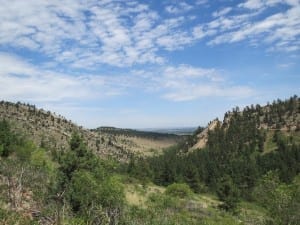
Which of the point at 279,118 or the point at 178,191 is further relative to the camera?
the point at 279,118

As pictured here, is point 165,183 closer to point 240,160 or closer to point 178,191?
point 240,160

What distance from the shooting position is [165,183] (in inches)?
4530

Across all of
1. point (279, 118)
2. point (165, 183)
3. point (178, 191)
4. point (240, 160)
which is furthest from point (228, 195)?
point (279, 118)

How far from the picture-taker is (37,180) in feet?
161

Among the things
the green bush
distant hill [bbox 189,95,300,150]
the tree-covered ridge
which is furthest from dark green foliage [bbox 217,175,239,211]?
distant hill [bbox 189,95,300,150]

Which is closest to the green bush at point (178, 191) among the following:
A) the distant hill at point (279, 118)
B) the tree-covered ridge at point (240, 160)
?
the tree-covered ridge at point (240, 160)

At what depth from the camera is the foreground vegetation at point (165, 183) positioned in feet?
109

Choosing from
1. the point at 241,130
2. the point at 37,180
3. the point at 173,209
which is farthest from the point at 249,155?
the point at 37,180

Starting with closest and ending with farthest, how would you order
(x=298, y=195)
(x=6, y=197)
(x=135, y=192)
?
(x=6, y=197) → (x=298, y=195) → (x=135, y=192)

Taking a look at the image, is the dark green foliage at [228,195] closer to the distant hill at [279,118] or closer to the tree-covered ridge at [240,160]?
the tree-covered ridge at [240,160]

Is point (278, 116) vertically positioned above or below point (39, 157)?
above

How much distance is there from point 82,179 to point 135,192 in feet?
121

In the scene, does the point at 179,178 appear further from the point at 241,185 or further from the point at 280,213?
the point at 280,213

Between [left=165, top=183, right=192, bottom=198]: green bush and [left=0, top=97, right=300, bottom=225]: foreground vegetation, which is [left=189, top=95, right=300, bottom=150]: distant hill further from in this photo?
[left=165, top=183, right=192, bottom=198]: green bush
